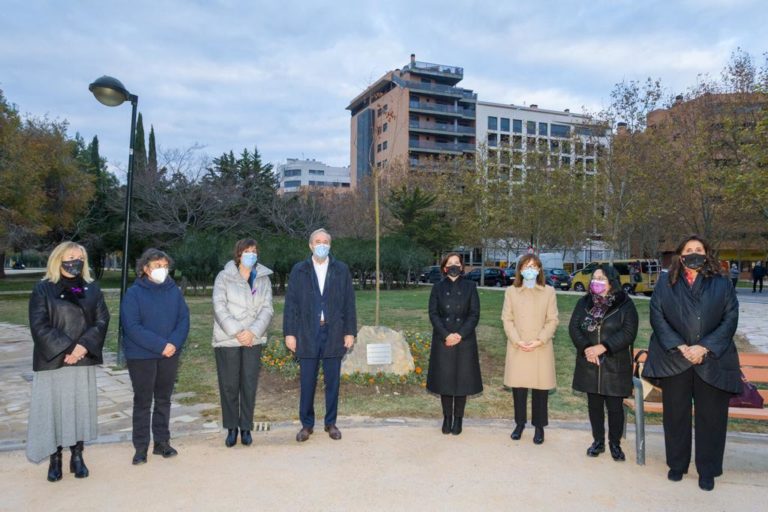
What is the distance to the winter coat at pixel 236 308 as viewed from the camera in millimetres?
4664

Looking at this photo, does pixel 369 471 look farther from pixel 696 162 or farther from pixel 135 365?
pixel 696 162

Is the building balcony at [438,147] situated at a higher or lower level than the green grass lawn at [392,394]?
higher

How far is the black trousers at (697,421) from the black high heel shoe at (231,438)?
3.33 metres

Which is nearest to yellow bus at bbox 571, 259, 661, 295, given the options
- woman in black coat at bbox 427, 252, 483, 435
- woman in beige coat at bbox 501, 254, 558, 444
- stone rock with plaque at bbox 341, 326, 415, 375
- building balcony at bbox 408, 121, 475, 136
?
stone rock with plaque at bbox 341, 326, 415, 375

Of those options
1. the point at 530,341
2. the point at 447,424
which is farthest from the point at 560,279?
the point at 447,424

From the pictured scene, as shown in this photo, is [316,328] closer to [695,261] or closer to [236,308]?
[236,308]

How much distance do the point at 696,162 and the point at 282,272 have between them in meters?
18.4

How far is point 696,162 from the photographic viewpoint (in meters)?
24.5

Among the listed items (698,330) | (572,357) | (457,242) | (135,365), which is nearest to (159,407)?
(135,365)

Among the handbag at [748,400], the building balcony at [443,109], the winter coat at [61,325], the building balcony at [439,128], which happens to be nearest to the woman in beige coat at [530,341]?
the handbag at [748,400]

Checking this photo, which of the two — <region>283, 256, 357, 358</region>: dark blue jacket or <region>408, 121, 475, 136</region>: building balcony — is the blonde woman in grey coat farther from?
<region>408, 121, 475, 136</region>: building balcony

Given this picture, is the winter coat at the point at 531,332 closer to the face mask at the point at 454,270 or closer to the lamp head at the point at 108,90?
the face mask at the point at 454,270

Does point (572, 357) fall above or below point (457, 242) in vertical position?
below

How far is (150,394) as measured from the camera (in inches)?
172
